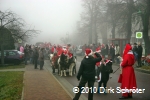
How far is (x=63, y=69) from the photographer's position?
18.3 m

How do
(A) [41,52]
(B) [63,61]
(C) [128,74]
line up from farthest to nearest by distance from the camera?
1. (A) [41,52]
2. (B) [63,61]
3. (C) [128,74]

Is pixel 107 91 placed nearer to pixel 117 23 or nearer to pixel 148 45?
pixel 148 45

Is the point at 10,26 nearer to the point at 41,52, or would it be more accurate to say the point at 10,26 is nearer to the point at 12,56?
the point at 12,56

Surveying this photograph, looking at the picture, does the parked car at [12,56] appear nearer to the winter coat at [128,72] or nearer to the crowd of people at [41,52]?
the crowd of people at [41,52]

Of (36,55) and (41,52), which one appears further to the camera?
(36,55)

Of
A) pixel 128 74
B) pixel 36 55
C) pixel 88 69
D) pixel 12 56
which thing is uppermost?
pixel 88 69

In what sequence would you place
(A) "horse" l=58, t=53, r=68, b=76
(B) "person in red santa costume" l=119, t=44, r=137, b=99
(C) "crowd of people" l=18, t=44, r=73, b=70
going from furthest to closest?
(C) "crowd of people" l=18, t=44, r=73, b=70
(A) "horse" l=58, t=53, r=68, b=76
(B) "person in red santa costume" l=119, t=44, r=137, b=99

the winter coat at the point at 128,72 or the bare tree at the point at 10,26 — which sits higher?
the bare tree at the point at 10,26

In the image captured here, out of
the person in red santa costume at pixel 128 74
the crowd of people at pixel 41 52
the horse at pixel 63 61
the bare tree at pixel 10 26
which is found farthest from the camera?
the bare tree at pixel 10 26

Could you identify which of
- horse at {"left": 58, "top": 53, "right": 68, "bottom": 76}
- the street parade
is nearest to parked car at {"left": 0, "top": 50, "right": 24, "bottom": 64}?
the street parade

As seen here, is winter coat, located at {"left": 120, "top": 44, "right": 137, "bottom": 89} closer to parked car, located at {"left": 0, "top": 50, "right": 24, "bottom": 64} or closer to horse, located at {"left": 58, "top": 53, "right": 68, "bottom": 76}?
horse, located at {"left": 58, "top": 53, "right": 68, "bottom": 76}

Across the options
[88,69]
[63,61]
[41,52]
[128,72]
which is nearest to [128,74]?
[128,72]

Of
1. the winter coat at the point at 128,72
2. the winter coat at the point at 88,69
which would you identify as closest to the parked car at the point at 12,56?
the winter coat at the point at 128,72

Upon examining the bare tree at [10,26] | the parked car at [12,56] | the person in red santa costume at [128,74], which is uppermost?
the bare tree at [10,26]
